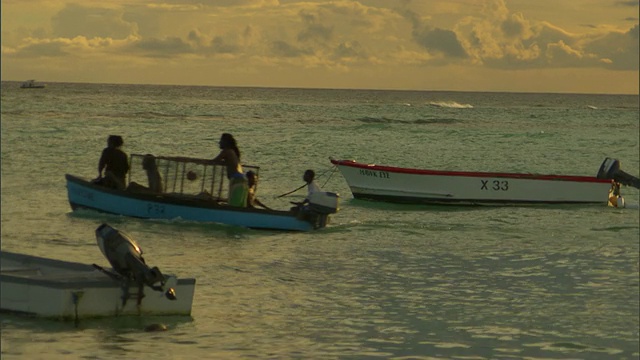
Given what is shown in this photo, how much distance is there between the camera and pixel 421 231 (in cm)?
2378

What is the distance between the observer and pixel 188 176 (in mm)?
21969

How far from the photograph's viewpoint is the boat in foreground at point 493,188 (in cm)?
2917

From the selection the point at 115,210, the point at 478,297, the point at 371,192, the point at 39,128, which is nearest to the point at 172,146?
the point at 39,128

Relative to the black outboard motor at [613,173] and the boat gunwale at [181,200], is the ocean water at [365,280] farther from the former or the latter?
the black outboard motor at [613,173]

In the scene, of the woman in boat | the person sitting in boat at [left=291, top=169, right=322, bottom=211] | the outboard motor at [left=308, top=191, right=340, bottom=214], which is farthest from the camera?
the woman in boat

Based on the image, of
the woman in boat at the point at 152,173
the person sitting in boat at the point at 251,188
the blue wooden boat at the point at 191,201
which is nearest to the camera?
the blue wooden boat at the point at 191,201

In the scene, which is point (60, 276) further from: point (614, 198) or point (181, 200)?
point (614, 198)

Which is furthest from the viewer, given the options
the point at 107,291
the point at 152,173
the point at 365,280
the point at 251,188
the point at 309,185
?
the point at 152,173

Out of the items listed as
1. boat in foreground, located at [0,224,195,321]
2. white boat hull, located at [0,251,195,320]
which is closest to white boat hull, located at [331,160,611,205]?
white boat hull, located at [0,251,195,320]

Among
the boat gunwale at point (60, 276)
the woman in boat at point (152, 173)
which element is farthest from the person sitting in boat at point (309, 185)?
the boat gunwale at point (60, 276)

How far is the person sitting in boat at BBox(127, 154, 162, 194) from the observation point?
21969mm

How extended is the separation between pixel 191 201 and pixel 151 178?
3.38 feet

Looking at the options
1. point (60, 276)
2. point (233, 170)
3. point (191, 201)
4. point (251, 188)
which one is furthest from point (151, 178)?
point (60, 276)

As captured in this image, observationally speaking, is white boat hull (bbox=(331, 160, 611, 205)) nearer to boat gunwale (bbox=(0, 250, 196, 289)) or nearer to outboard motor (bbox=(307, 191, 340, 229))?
outboard motor (bbox=(307, 191, 340, 229))
